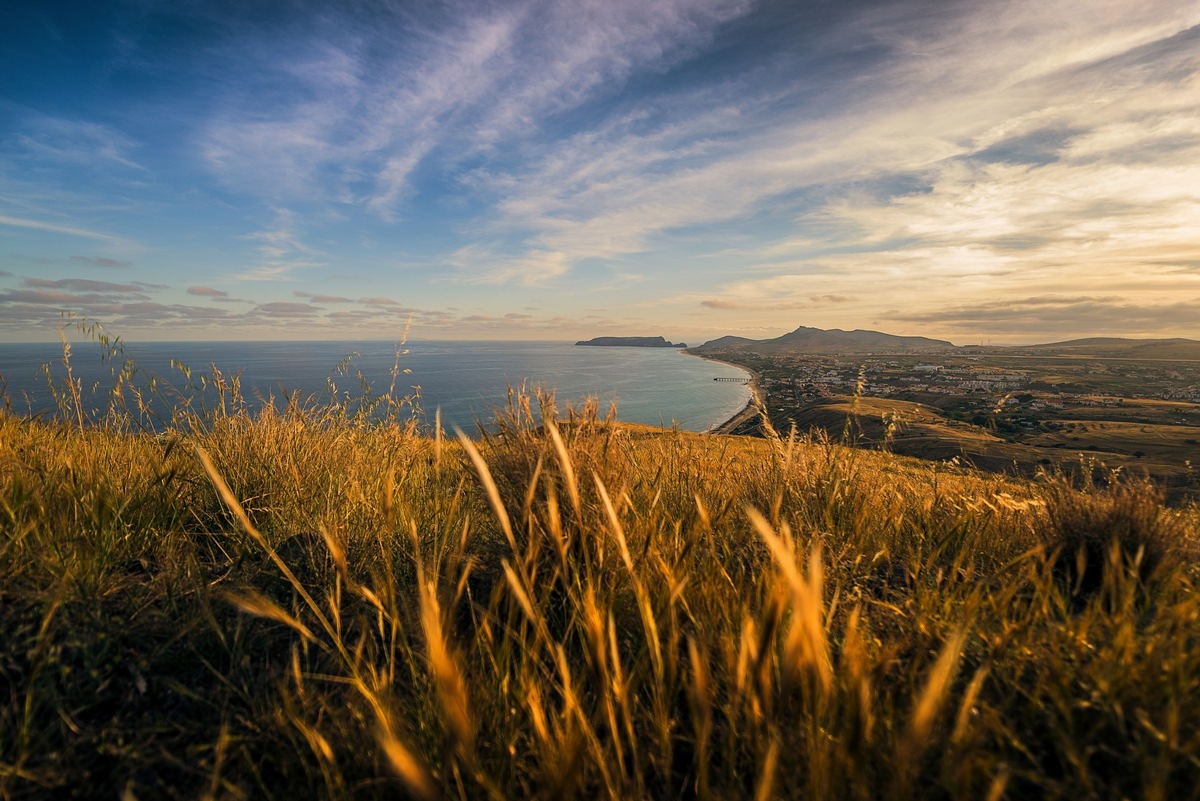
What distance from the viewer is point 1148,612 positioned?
2287 mm

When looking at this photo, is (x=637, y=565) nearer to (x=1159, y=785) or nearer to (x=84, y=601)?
(x=1159, y=785)

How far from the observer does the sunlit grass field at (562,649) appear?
1.16 m

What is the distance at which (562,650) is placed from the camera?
1.15m

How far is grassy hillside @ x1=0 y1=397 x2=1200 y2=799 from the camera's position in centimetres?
116

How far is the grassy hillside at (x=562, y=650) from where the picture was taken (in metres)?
1.16

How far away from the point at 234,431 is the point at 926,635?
4.65 metres

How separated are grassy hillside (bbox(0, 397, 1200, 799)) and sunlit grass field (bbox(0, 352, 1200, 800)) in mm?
15

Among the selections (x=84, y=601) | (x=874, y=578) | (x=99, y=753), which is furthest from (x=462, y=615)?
(x=874, y=578)

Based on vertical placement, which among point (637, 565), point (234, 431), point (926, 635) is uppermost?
point (234, 431)

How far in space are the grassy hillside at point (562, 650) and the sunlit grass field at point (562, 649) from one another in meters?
0.01

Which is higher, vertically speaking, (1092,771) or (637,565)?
(637,565)

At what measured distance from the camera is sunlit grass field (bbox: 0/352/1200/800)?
116 centimetres

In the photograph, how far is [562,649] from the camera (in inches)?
45.2

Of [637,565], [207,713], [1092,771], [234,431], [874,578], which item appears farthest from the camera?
[234,431]
